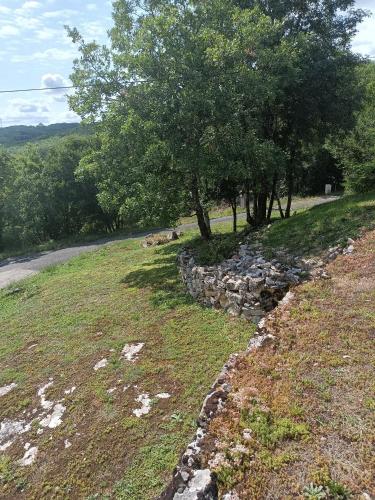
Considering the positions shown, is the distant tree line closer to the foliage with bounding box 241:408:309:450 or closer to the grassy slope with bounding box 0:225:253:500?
the grassy slope with bounding box 0:225:253:500

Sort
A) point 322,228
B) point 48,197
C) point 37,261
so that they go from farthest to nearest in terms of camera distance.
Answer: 1. point 48,197
2. point 37,261
3. point 322,228

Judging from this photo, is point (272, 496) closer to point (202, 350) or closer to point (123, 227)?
point (202, 350)

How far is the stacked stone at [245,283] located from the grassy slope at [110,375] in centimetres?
30

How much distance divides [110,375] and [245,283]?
3013mm

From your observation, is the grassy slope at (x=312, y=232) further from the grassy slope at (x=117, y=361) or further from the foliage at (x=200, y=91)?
the foliage at (x=200, y=91)

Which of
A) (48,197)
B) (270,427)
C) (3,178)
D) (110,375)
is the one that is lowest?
(110,375)

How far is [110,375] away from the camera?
6277 millimetres

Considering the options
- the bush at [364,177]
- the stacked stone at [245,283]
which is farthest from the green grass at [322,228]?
the bush at [364,177]

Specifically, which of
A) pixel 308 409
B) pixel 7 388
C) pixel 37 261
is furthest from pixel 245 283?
pixel 37 261

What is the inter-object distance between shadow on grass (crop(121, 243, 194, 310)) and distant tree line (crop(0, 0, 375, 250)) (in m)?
1.69

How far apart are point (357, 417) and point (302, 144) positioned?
12.4 meters

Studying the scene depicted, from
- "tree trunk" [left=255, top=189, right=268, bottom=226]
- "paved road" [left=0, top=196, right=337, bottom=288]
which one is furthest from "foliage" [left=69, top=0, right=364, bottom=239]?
"paved road" [left=0, top=196, right=337, bottom=288]

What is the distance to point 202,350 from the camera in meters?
6.51

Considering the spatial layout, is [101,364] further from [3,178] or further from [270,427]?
[3,178]
